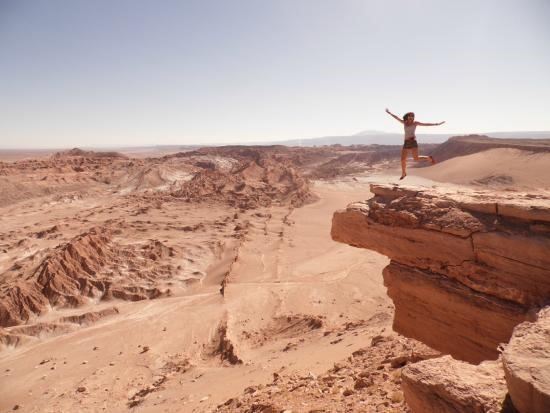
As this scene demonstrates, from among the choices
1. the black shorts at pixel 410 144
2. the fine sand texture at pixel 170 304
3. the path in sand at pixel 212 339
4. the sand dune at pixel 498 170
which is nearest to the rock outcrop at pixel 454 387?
the fine sand texture at pixel 170 304

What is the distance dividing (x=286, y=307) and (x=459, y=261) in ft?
28.2

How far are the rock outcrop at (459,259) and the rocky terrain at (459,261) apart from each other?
0.04ft

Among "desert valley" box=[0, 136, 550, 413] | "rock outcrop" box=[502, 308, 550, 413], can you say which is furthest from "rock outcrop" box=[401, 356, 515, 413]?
"rock outcrop" box=[502, 308, 550, 413]

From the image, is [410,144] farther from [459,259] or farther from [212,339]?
[212,339]

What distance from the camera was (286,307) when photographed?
45.3 feet

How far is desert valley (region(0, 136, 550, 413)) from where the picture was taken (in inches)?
207

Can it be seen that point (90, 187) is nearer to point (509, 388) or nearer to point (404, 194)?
point (404, 194)

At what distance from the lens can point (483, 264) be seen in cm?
577

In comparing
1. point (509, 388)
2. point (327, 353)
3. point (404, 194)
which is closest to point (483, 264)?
point (404, 194)

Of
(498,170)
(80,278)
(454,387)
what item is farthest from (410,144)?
(498,170)

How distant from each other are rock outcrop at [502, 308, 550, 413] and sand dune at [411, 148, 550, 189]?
33054mm

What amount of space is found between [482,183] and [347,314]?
103ft

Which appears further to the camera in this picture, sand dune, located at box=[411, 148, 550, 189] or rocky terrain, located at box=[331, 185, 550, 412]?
sand dune, located at box=[411, 148, 550, 189]

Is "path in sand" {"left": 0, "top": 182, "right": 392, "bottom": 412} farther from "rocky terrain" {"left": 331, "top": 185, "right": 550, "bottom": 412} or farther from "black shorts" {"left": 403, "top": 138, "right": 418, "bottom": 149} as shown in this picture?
"black shorts" {"left": 403, "top": 138, "right": 418, "bottom": 149}
